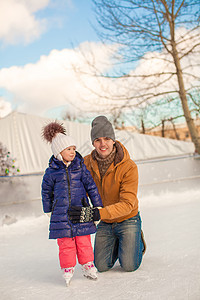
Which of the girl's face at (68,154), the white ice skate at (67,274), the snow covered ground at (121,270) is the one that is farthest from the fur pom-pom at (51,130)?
the snow covered ground at (121,270)

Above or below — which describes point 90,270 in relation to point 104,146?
below

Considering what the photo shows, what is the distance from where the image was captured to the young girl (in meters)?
2.14

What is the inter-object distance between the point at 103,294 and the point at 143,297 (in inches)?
9.8

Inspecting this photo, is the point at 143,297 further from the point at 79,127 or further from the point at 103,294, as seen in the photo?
the point at 79,127

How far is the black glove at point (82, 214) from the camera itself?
6.91 feet

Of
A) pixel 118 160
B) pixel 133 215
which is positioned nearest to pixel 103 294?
pixel 133 215

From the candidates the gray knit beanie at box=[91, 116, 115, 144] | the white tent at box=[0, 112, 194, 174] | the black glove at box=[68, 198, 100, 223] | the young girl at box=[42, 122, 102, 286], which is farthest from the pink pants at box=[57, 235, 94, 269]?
the white tent at box=[0, 112, 194, 174]

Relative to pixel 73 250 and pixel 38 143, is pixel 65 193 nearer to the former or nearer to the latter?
pixel 73 250

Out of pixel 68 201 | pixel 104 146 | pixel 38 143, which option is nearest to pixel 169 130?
pixel 38 143

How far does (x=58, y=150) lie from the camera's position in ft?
7.41

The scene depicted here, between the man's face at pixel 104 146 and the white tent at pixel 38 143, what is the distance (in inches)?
176

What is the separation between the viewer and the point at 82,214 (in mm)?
2111

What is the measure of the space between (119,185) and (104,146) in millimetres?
306

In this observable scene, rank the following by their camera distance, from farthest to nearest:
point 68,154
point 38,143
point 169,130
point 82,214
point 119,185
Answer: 1. point 169,130
2. point 38,143
3. point 119,185
4. point 68,154
5. point 82,214
